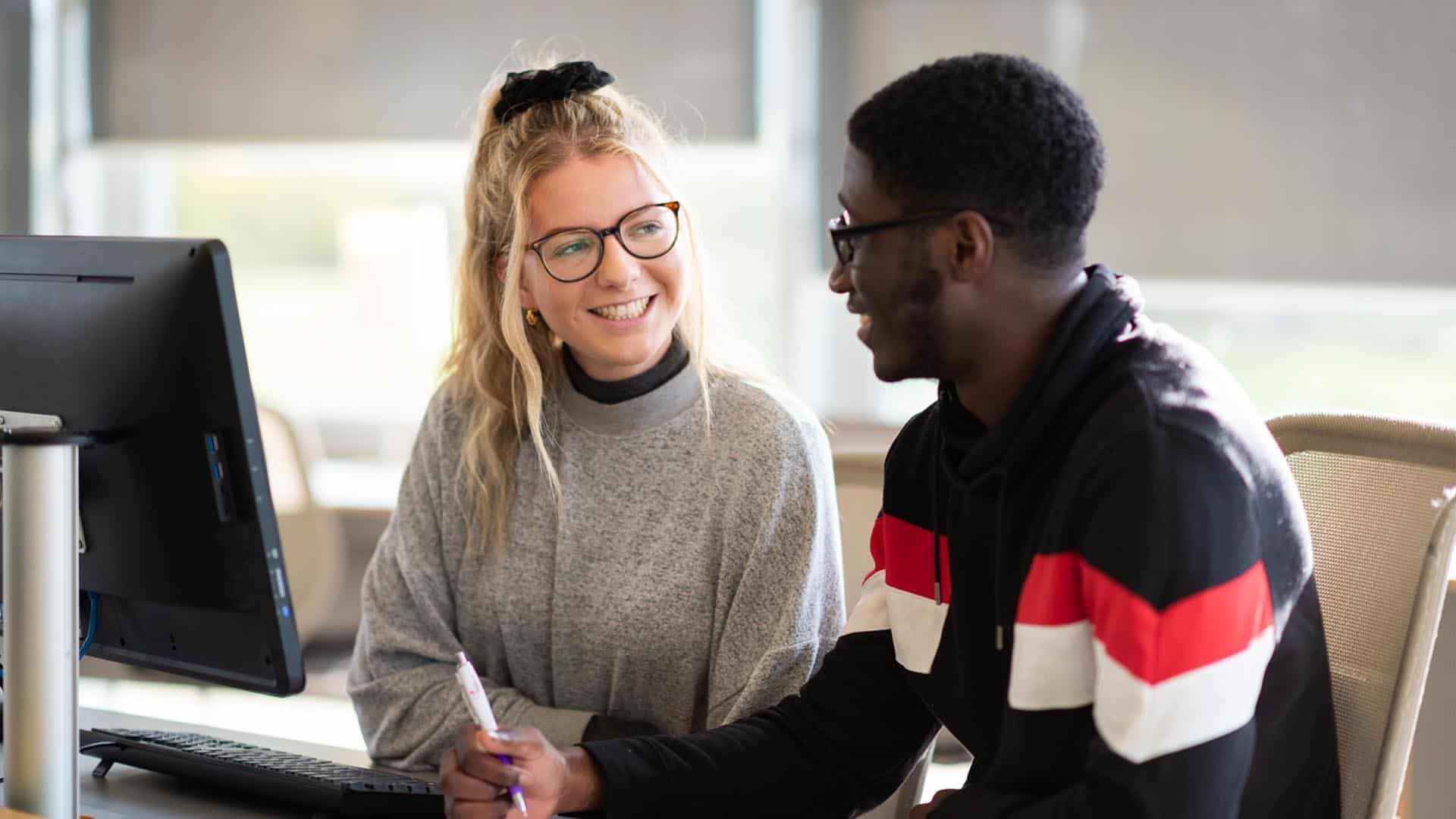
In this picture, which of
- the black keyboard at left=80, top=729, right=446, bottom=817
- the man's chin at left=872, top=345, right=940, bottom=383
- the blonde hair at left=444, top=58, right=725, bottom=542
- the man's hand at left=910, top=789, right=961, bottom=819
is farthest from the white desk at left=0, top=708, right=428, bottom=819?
the man's chin at left=872, top=345, right=940, bottom=383

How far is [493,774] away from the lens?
3.65 ft

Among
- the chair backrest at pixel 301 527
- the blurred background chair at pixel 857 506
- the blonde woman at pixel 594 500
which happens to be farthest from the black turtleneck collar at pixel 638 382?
the chair backrest at pixel 301 527

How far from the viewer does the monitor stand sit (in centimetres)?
104

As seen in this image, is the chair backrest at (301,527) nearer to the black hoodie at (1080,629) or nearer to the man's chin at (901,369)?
the black hoodie at (1080,629)

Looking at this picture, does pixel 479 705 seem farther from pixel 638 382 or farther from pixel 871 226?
pixel 638 382

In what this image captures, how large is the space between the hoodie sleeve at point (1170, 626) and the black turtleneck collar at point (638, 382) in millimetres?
704

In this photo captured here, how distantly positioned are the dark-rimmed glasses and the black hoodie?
127 mm

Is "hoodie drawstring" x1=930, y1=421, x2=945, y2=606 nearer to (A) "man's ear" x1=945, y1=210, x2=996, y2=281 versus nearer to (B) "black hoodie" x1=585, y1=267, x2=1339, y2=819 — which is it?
(B) "black hoodie" x1=585, y1=267, x2=1339, y2=819

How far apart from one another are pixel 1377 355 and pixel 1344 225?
304 mm

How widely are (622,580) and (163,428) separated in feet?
1.90

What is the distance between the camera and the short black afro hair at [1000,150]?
3.35 feet

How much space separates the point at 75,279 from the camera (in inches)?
44.3

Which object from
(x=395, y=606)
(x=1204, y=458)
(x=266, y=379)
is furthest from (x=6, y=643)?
(x=266, y=379)

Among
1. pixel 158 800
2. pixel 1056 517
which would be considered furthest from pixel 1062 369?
pixel 158 800
